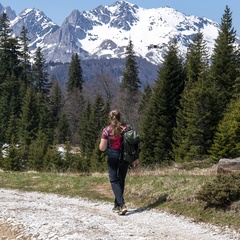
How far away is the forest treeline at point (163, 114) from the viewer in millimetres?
34781

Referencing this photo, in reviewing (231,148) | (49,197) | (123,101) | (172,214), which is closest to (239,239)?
(172,214)

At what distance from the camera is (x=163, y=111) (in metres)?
42.4

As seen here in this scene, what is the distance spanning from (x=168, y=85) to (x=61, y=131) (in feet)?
Result: 110

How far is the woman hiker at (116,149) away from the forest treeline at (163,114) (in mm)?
13328

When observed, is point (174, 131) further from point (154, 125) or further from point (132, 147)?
point (132, 147)

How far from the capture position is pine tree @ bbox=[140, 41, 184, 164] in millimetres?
41312

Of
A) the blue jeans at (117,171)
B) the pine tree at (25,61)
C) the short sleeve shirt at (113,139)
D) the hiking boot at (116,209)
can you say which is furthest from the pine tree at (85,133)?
the short sleeve shirt at (113,139)

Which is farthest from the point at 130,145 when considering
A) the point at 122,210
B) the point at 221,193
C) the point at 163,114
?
the point at 163,114

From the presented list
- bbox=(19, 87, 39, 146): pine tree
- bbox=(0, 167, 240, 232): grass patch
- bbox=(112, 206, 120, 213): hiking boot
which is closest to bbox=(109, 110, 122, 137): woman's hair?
bbox=(112, 206, 120, 213): hiking boot

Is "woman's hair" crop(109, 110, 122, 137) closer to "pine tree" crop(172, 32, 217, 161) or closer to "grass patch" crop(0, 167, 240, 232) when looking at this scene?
"grass patch" crop(0, 167, 240, 232)

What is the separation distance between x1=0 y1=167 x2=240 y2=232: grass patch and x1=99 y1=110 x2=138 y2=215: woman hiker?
55.6 inches

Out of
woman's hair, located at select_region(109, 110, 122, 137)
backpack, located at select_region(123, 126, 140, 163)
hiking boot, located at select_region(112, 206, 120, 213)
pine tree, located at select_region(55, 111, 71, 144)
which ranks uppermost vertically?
pine tree, located at select_region(55, 111, 71, 144)

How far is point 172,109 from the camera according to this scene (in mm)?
42625

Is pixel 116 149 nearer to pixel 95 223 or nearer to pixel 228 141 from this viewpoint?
pixel 95 223
